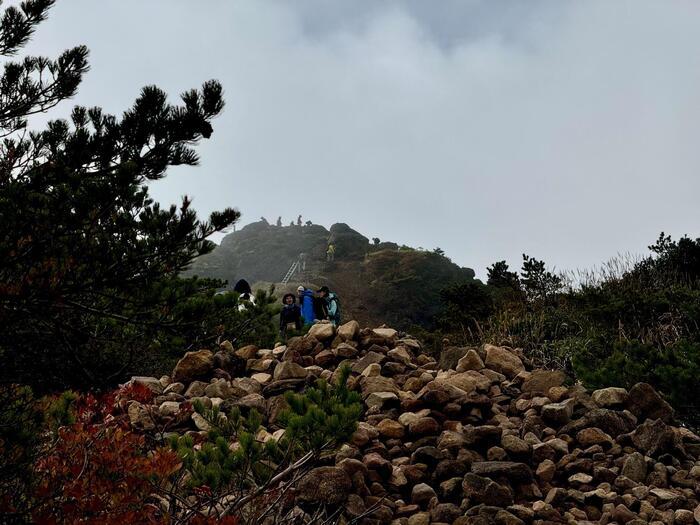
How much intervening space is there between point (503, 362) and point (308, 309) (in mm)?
5991

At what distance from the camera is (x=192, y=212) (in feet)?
15.1

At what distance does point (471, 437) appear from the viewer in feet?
18.8

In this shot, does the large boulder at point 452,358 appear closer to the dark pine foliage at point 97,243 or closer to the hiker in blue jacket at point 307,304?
the dark pine foliage at point 97,243

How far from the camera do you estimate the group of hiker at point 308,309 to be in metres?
11.4

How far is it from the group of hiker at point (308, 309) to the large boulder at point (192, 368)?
134 inches

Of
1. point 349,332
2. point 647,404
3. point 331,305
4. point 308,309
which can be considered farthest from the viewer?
point 308,309

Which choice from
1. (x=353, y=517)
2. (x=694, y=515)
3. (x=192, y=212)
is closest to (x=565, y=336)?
(x=694, y=515)

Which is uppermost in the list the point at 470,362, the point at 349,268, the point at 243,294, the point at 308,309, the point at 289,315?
the point at 349,268

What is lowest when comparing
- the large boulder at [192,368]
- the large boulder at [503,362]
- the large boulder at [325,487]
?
the large boulder at [325,487]

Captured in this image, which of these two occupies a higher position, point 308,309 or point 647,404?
point 308,309

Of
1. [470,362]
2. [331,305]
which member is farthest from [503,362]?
[331,305]

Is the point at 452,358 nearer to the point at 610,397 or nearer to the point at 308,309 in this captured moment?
the point at 610,397

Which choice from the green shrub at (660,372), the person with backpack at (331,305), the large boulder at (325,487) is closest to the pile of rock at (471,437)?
the large boulder at (325,487)

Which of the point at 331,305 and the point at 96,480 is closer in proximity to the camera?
the point at 96,480
